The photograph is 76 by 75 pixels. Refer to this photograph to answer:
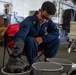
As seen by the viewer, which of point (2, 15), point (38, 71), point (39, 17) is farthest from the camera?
point (2, 15)

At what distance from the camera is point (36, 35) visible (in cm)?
184

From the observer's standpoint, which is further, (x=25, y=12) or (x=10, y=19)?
(x=25, y=12)

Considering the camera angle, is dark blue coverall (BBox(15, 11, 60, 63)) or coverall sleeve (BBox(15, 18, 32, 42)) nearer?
coverall sleeve (BBox(15, 18, 32, 42))

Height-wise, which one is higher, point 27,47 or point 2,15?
point 2,15

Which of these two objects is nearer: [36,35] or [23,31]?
[23,31]

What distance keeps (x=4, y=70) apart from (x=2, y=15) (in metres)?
3.62

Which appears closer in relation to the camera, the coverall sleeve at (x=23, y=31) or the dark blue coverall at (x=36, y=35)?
the coverall sleeve at (x=23, y=31)

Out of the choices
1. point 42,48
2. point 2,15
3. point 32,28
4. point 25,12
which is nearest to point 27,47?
point 32,28

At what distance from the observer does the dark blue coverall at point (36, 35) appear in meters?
1.58

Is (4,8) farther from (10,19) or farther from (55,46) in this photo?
(55,46)

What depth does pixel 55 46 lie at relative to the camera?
1.88 meters

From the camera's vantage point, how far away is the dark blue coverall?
1.58m

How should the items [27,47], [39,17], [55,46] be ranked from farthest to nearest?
1. [55,46]
2. [39,17]
3. [27,47]

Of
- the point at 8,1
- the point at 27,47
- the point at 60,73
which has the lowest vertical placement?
the point at 60,73
